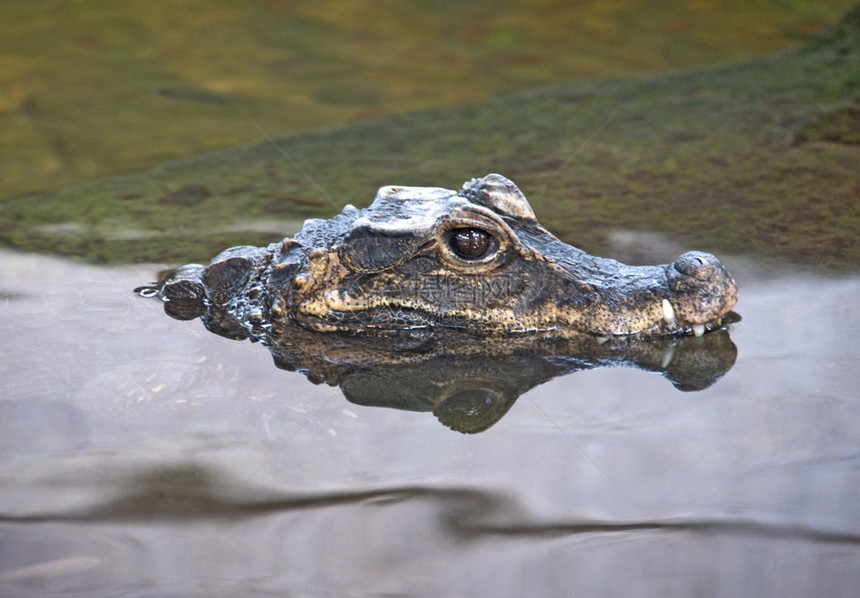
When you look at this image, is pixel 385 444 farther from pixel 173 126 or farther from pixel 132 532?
pixel 173 126

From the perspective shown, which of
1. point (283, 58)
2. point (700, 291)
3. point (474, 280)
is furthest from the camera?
point (283, 58)

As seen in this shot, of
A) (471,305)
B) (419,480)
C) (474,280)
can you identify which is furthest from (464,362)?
(419,480)

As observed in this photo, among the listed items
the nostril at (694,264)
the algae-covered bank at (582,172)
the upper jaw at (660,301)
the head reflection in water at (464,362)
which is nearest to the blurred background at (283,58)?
the algae-covered bank at (582,172)

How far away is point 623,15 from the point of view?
10.4 meters

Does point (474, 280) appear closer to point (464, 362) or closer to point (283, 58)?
point (464, 362)

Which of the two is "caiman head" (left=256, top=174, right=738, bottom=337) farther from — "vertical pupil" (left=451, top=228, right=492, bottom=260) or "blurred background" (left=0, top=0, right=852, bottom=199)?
"blurred background" (left=0, top=0, right=852, bottom=199)

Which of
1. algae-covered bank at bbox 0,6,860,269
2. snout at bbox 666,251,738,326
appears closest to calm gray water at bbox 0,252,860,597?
snout at bbox 666,251,738,326

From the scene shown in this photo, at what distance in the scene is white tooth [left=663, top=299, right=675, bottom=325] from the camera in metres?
4.25

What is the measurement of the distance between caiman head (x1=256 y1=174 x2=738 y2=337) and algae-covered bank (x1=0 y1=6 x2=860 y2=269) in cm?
99

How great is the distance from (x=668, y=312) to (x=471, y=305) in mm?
912

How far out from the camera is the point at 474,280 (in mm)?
4328

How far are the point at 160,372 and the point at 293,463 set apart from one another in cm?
102

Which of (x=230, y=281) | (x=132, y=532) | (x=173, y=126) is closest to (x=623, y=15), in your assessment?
(x=173, y=126)

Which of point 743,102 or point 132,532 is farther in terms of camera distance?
point 743,102
